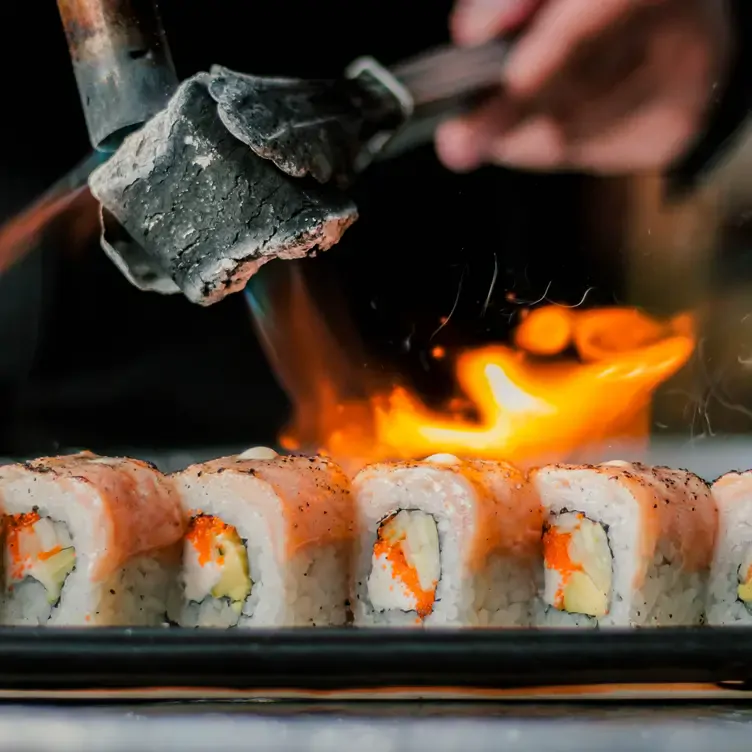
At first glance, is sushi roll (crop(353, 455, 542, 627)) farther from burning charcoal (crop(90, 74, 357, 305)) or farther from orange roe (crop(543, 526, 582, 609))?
burning charcoal (crop(90, 74, 357, 305))

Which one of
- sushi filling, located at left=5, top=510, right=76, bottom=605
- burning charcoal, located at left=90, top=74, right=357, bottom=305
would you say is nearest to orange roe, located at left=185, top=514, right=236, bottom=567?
sushi filling, located at left=5, top=510, right=76, bottom=605

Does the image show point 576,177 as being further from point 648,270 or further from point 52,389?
point 52,389

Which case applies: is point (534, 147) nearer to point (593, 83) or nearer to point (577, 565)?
point (593, 83)

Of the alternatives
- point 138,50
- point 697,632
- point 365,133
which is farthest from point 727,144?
point 697,632

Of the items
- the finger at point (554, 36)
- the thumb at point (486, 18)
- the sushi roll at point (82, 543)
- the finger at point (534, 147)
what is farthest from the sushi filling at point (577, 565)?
the thumb at point (486, 18)

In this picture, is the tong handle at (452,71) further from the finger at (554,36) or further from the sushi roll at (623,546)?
the sushi roll at (623,546)
